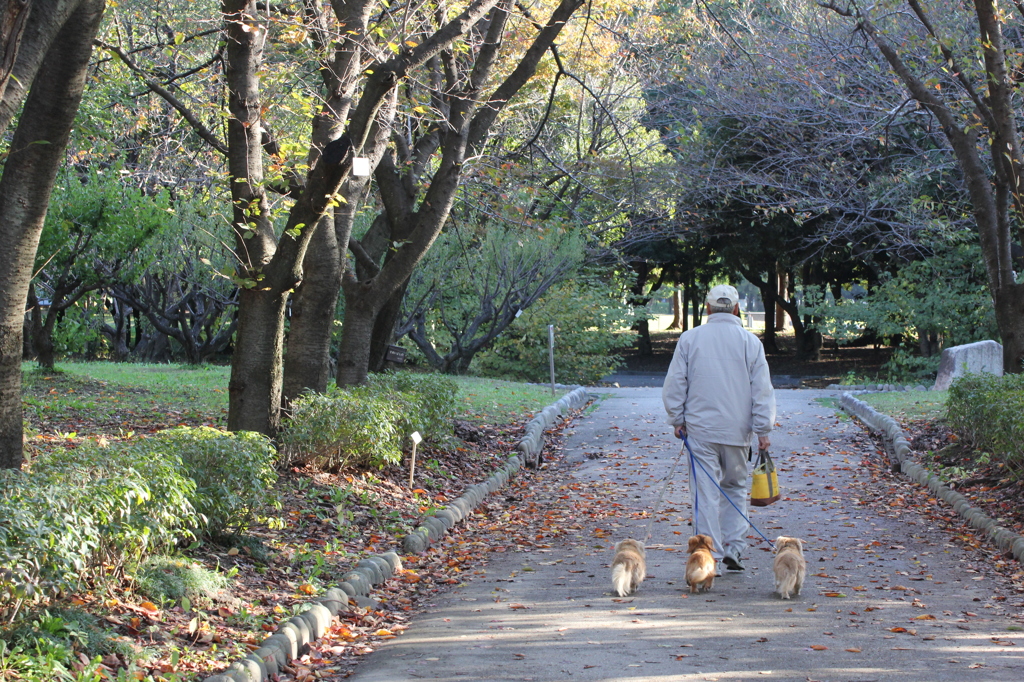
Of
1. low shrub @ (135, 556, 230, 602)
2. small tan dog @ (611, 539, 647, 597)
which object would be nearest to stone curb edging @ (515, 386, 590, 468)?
small tan dog @ (611, 539, 647, 597)

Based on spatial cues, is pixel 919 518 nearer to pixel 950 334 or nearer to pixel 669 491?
pixel 669 491

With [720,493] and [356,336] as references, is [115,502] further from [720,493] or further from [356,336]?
[356,336]

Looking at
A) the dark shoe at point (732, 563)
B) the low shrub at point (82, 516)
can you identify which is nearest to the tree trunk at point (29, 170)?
the low shrub at point (82, 516)

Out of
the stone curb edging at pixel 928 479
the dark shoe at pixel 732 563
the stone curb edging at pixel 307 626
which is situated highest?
the stone curb edging at pixel 928 479

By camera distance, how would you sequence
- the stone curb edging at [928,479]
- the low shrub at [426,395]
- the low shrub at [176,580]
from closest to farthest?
the low shrub at [176,580]
the stone curb edging at [928,479]
the low shrub at [426,395]

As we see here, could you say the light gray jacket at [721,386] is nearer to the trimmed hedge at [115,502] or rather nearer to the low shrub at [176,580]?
the trimmed hedge at [115,502]

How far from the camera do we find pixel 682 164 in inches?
989

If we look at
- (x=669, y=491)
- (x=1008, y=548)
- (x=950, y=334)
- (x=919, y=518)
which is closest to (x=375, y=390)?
(x=669, y=491)

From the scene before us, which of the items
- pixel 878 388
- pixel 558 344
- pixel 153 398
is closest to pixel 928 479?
pixel 153 398

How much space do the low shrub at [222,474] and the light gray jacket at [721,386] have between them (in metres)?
3.02

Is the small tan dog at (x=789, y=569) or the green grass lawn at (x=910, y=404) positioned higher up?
the green grass lawn at (x=910, y=404)

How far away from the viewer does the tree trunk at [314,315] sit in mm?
10477

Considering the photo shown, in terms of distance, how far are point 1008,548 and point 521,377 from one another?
20092mm

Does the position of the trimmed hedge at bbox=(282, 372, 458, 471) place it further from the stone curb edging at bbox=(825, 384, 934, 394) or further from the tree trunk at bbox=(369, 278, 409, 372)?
the stone curb edging at bbox=(825, 384, 934, 394)
